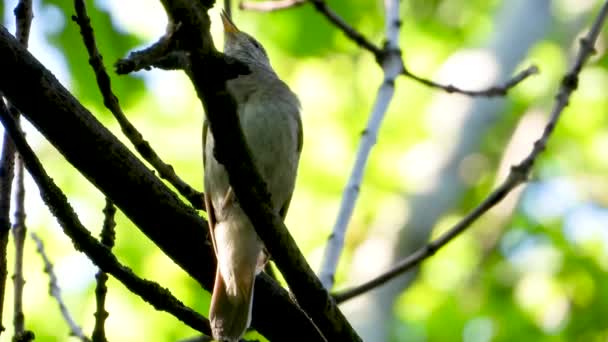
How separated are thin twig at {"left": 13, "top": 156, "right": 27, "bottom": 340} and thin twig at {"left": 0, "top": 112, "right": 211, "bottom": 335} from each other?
1.51 feet

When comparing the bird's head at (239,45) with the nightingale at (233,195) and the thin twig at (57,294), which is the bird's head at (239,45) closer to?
the nightingale at (233,195)

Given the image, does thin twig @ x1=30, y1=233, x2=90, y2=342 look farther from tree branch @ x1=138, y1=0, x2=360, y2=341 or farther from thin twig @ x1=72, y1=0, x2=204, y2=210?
tree branch @ x1=138, y1=0, x2=360, y2=341

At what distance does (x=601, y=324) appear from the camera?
9.64 meters

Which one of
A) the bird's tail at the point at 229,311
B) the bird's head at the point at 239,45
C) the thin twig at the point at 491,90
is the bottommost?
the bird's tail at the point at 229,311

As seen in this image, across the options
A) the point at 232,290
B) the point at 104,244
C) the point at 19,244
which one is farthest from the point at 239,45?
the point at 104,244

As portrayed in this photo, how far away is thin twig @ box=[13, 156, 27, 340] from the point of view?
3066 millimetres

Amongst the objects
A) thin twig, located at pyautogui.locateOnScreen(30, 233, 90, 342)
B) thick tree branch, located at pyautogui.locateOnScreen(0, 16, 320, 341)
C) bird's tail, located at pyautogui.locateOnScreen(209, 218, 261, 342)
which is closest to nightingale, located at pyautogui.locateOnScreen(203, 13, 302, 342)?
bird's tail, located at pyautogui.locateOnScreen(209, 218, 261, 342)

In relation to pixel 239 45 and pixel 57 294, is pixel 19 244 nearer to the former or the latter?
pixel 57 294

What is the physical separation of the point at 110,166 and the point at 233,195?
99 cm

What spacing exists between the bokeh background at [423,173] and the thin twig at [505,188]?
178cm

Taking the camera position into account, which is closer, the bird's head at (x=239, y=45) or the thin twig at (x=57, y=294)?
the thin twig at (x=57, y=294)

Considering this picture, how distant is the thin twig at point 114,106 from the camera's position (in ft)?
8.95

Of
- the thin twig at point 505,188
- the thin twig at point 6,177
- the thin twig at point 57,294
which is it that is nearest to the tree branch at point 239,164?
the thin twig at point 6,177

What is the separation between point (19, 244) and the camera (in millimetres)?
3211
